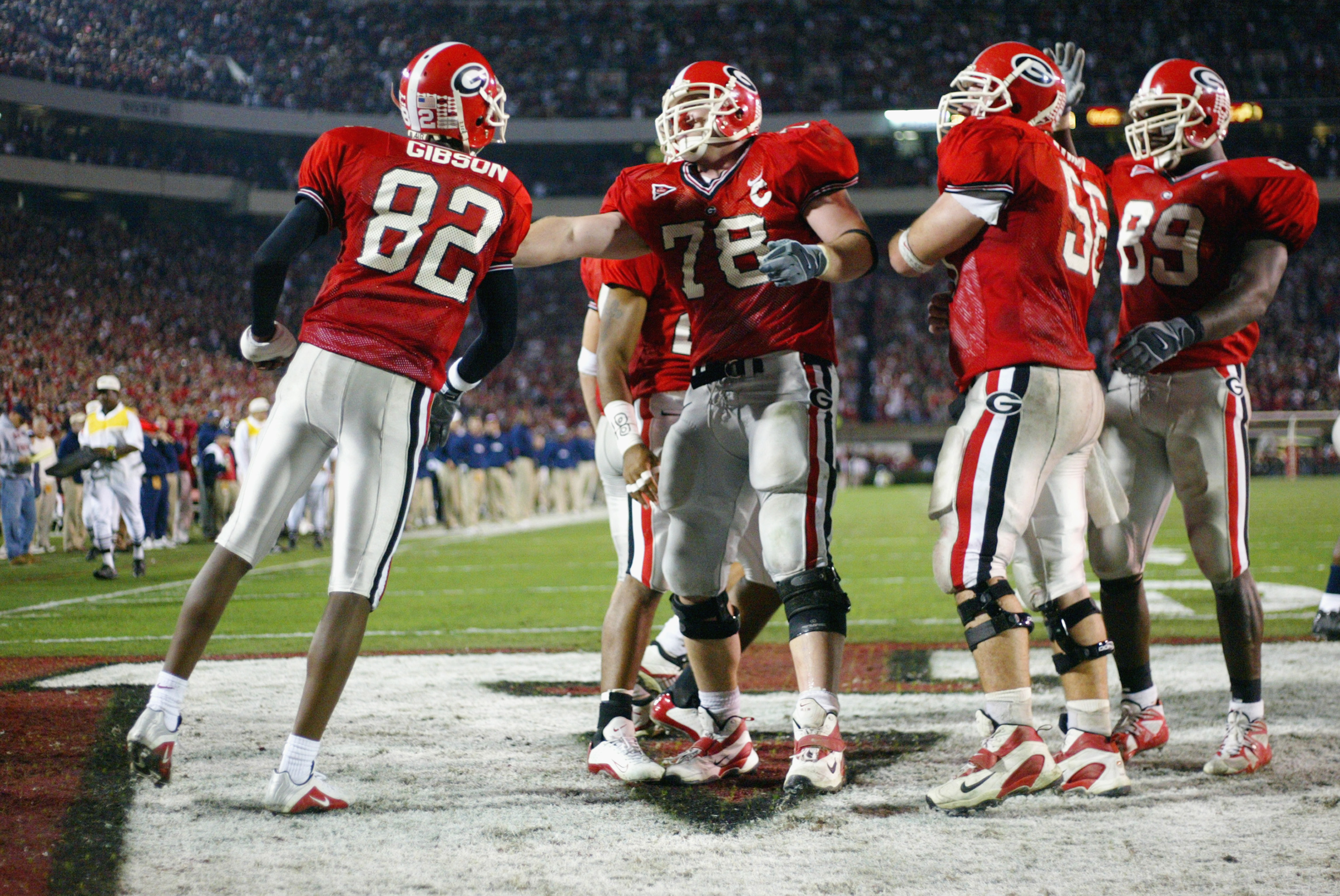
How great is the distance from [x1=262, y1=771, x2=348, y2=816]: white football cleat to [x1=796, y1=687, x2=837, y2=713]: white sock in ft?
4.07

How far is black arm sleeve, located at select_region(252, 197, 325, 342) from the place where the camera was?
3107 mm

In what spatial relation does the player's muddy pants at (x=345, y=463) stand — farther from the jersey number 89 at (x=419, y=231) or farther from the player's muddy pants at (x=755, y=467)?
the player's muddy pants at (x=755, y=467)

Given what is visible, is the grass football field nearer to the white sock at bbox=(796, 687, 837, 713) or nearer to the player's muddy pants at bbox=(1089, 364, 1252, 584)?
the player's muddy pants at bbox=(1089, 364, 1252, 584)

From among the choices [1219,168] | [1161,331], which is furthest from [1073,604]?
[1219,168]

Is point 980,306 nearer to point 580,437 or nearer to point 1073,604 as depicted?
point 1073,604

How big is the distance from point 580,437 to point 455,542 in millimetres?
7129

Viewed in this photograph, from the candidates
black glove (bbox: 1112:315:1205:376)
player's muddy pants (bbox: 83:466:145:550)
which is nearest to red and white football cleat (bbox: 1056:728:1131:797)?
black glove (bbox: 1112:315:1205:376)

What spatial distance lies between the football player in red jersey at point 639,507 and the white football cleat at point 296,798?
78 cm

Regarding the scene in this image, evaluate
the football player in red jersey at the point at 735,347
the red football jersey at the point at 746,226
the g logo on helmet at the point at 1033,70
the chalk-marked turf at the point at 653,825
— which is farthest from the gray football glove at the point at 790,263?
the chalk-marked turf at the point at 653,825

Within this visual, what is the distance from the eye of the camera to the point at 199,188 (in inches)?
1156

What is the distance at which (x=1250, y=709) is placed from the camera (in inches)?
139

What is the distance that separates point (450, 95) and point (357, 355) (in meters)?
0.81

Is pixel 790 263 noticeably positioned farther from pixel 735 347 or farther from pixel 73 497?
pixel 73 497

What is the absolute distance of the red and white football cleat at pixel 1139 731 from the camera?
12.0 feet
